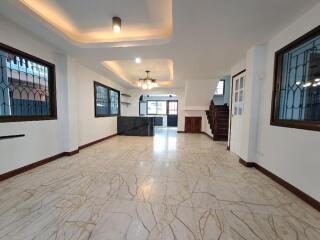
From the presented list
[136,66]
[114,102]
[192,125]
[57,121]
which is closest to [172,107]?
[192,125]

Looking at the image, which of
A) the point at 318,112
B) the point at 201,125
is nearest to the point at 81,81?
the point at 318,112

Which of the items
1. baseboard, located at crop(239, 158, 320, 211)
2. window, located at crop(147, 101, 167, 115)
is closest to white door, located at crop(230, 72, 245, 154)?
baseboard, located at crop(239, 158, 320, 211)

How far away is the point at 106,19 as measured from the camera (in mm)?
2621

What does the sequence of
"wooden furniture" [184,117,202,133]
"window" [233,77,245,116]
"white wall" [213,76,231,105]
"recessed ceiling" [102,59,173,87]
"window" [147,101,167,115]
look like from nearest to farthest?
"window" [233,77,245,116] < "recessed ceiling" [102,59,173,87] < "white wall" [213,76,231,105] < "wooden furniture" [184,117,202,133] < "window" [147,101,167,115]

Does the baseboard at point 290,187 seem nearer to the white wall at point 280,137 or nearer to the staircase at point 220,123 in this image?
the white wall at point 280,137

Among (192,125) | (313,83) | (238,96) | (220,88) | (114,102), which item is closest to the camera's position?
(313,83)

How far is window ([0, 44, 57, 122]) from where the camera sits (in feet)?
8.52

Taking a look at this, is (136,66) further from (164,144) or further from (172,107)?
(172,107)

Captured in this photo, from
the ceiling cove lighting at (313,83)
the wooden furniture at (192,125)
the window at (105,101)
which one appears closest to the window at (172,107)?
the wooden furniture at (192,125)

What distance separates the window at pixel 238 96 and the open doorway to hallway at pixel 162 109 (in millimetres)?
7214

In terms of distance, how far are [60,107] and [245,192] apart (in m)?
4.13

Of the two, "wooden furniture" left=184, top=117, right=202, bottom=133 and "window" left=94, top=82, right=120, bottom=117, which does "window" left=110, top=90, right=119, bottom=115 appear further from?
"wooden furniture" left=184, top=117, right=202, bottom=133

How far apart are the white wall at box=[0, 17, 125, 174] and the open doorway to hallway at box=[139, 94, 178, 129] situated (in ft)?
20.1

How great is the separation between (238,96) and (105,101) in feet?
15.6
